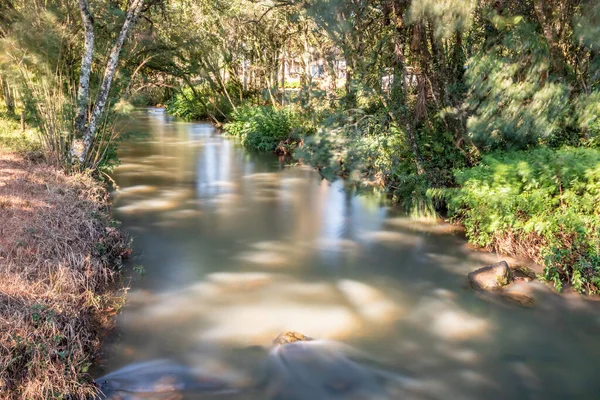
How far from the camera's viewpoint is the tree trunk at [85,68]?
937 centimetres

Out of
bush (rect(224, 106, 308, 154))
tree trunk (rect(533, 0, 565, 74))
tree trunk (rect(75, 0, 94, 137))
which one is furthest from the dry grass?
bush (rect(224, 106, 308, 154))

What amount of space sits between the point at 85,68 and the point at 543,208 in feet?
25.9

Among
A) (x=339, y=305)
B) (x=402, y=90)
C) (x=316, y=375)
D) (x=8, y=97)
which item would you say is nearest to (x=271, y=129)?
(x=8, y=97)

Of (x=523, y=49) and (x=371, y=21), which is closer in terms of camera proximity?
(x=523, y=49)

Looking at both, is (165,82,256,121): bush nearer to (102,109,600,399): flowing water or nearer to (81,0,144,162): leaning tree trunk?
(81,0,144,162): leaning tree trunk

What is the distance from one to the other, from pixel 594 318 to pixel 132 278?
591cm

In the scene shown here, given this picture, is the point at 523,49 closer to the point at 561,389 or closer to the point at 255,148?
the point at 561,389

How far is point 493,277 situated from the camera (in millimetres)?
7156

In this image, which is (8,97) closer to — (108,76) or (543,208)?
(108,76)

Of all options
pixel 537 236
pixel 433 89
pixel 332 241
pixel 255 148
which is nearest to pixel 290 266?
pixel 332 241

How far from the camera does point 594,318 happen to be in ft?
20.6

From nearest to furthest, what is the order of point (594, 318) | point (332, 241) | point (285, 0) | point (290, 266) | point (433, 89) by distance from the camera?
point (594, 318) → point (290, 266) → point (332, 241) → point (433, 89) → point (285, 0)

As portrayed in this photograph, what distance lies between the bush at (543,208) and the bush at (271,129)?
890cm

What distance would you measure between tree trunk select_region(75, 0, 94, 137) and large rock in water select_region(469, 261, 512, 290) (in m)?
7.24
